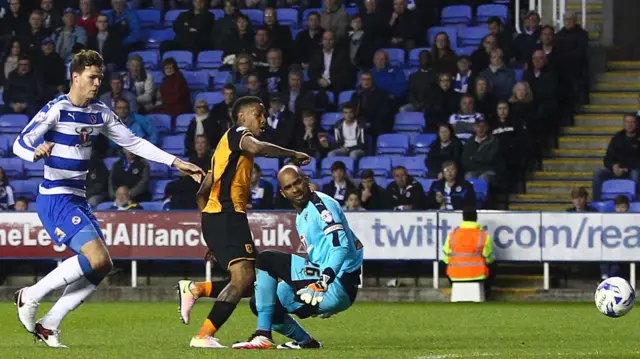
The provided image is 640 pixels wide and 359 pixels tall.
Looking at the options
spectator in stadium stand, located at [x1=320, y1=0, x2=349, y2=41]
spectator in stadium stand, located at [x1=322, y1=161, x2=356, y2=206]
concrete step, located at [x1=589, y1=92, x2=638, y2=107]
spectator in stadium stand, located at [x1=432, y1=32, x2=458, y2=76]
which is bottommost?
spectator in stadium stand, located at [x1=322, y1=161, x2=356, y2=206]

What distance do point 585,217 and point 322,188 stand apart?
11.7 feet

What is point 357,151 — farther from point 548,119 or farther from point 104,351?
point 104,351

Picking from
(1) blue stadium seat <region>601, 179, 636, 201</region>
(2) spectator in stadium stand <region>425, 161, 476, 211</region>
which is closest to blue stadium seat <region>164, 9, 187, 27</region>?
(2) spectator in stadium stand <region>425, 161, 476, 211</region>

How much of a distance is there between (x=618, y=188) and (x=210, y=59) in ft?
24.4

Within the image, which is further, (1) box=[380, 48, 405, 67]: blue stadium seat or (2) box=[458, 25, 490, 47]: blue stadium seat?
(2) box=[458, 25, 490, 47]: blue stadium seat

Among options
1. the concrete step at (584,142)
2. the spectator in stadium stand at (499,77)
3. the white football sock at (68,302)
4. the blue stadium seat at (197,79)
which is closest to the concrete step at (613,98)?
the concrete step at (584,142)

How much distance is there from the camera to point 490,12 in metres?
24.5

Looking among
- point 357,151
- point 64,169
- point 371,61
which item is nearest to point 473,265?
point 357,151

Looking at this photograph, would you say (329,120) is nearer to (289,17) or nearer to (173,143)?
(173,143)

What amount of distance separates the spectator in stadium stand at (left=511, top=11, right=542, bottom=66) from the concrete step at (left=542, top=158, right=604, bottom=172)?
5.05ft

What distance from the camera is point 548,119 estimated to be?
22766mm

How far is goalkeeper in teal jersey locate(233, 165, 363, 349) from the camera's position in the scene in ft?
36.2

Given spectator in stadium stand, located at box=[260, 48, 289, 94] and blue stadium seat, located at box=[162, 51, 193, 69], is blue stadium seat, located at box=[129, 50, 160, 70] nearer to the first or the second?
blue stadium seat, located at box=[162, 51, 193, 69]

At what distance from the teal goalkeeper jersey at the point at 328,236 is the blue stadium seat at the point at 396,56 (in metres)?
12.6
